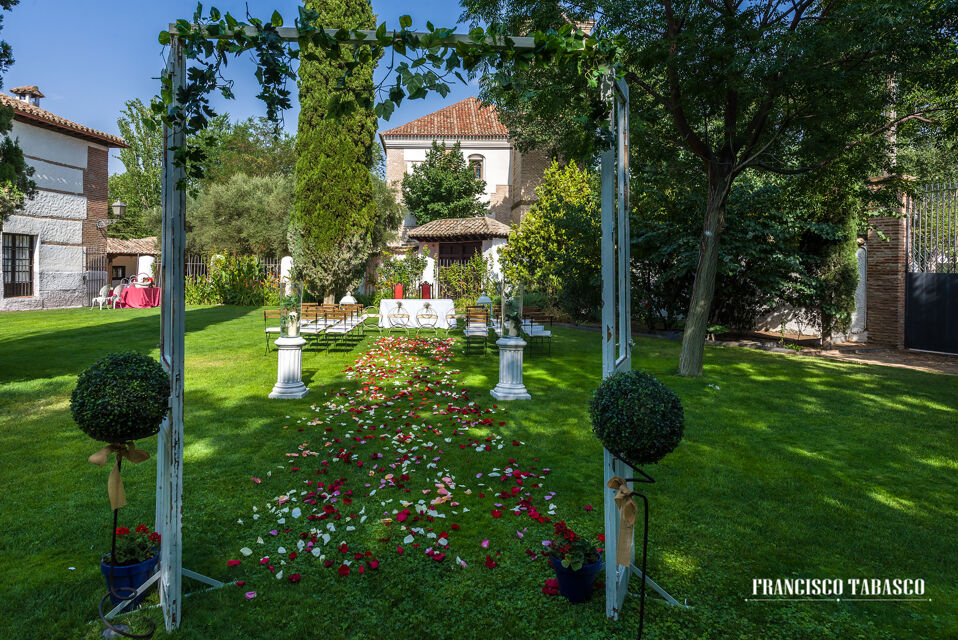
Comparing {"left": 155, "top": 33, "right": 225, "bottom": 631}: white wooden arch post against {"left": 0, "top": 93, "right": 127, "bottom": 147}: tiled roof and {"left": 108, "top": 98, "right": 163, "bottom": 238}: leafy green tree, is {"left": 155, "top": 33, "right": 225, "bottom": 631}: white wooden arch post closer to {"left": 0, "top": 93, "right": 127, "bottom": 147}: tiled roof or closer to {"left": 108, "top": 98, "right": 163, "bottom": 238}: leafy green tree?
{"left": 0, "top": 93, "right": 127, "bottom": 147}: tiled roof

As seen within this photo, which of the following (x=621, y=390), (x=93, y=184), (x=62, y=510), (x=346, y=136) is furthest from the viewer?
(x=93, y=184)

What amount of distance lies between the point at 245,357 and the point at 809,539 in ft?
31.4

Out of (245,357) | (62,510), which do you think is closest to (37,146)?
(245,357)

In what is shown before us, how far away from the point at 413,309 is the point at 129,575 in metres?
11.4

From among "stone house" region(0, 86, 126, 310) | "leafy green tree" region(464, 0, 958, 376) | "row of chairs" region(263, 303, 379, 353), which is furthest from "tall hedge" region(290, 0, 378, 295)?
"leafy green tree" region(464, 0, 958, 376)

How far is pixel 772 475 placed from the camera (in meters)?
4.71

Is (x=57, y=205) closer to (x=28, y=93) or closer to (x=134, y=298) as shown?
(x=134, y=298)

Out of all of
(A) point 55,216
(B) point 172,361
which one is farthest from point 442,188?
(B) point 172,361

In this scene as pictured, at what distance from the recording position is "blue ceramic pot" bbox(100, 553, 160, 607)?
8.86 feet

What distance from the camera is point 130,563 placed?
9.09 feet

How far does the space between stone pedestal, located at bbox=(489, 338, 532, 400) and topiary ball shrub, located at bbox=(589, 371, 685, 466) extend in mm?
4819

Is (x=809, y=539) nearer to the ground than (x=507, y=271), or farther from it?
nearer to the ground

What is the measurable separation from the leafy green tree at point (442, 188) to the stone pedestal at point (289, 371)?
853 inches

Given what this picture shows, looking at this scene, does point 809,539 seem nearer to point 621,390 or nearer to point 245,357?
point 621,390
